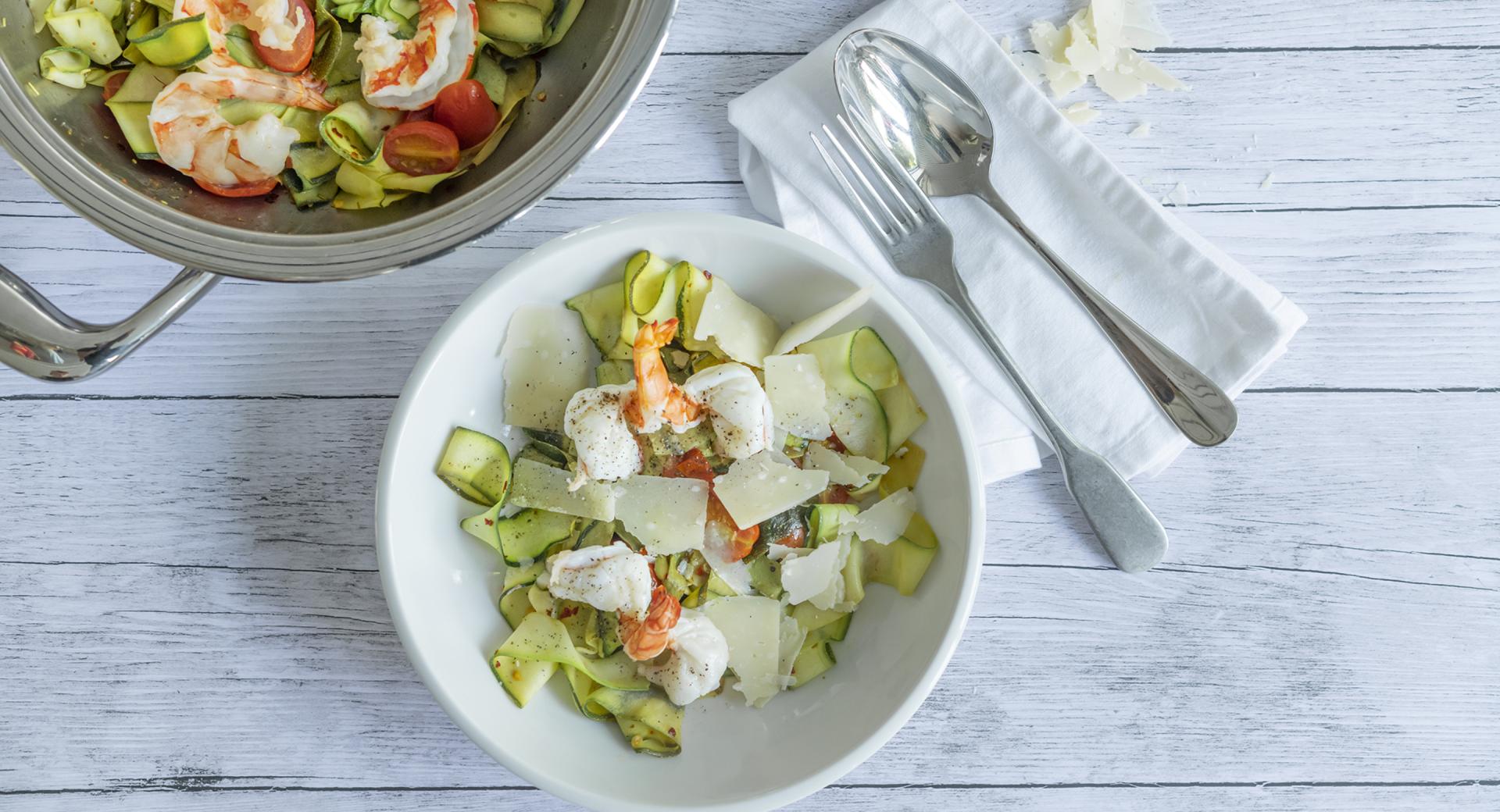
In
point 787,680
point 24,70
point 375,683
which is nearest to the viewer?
point 24,70

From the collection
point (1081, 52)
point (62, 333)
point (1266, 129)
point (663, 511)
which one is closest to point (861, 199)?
point (1081, 52)

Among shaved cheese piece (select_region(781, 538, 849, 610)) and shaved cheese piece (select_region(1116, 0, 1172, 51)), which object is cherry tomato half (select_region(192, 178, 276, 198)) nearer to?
shaved cheese piece (select_region(781, 538, 849, 610))

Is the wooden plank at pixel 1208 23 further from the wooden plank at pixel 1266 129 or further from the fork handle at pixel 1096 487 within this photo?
the fork handle at pixel 1096 487

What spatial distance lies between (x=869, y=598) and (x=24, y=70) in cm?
109

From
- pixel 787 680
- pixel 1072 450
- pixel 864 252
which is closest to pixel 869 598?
pixel 787 680

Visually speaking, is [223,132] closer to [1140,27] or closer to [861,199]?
[861,199]

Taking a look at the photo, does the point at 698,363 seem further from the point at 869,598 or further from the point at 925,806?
the point at 925,806

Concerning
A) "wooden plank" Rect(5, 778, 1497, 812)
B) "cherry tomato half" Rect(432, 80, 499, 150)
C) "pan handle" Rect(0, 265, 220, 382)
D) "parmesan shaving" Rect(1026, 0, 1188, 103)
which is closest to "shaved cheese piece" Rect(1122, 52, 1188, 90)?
"parmesan shaving" Rect(1026, 0, 1188, 103)

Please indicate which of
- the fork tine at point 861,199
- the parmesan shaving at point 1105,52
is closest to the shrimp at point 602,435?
the fork tine at point 861,199

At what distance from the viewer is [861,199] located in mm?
1172

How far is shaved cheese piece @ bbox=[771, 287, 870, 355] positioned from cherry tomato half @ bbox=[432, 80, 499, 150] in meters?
0.41

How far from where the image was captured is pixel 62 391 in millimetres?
1223

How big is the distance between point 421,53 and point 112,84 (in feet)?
1.14

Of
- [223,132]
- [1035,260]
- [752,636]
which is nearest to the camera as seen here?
[223,132]
